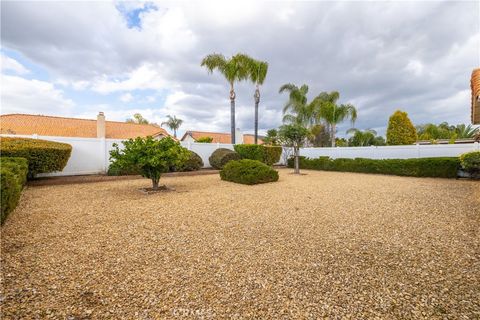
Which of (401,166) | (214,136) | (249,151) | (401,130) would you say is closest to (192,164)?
(249,151)

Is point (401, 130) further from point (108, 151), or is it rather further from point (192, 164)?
point (108, 151)

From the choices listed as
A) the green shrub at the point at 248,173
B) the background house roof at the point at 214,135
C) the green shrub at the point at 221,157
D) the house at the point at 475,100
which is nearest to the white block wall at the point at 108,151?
the green shrub at the point at 221,157

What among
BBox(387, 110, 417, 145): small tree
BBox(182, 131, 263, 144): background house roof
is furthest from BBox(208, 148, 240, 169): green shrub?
BBox(182, 131, 263, 144): background house roof

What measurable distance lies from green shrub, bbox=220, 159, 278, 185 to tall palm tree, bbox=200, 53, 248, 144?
8403mm

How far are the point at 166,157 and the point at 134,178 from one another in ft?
13.9

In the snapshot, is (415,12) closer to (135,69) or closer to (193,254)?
(193,254)

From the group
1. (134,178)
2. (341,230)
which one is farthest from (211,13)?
(341,230)

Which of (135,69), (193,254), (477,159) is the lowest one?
(193,254)

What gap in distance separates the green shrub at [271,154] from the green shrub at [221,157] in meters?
2.99

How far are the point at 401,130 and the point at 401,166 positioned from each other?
35.9 ft

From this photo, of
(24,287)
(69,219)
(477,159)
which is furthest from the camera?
(477,159)

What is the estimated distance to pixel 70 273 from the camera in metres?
2.44

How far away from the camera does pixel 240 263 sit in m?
2.69

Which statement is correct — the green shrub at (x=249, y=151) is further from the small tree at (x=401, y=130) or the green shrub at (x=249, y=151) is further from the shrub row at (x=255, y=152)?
the small tree at (x=401, y=130)
